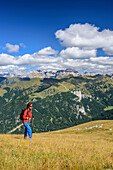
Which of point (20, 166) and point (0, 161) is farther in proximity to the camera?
point (0, 161)

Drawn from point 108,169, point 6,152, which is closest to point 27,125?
point 6,152

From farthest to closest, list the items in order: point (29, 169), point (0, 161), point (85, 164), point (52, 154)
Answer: point (52, 154), point (0, 161), point (85, 164), point (29, 169)

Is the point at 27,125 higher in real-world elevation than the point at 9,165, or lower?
lower

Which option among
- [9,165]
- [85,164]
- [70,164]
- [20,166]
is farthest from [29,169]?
[85,164]

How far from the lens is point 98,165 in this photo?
217 inches

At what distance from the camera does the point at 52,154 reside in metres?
7.31

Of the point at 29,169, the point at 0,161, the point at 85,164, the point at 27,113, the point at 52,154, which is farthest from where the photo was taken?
the point at 27,113

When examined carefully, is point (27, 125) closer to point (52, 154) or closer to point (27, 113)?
point (27, 113)

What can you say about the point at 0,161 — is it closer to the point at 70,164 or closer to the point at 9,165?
Answer: the point at 9,165

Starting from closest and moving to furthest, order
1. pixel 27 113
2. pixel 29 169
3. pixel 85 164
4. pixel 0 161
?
pixel 29 169, pixel 85 164, pixel 0 161, pixel 27 113

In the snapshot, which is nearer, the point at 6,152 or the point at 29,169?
the point at 29,169

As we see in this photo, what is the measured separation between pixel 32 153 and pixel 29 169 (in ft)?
7.65

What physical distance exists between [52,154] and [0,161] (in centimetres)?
260

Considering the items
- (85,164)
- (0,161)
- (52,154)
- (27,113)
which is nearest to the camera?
(85,164)
